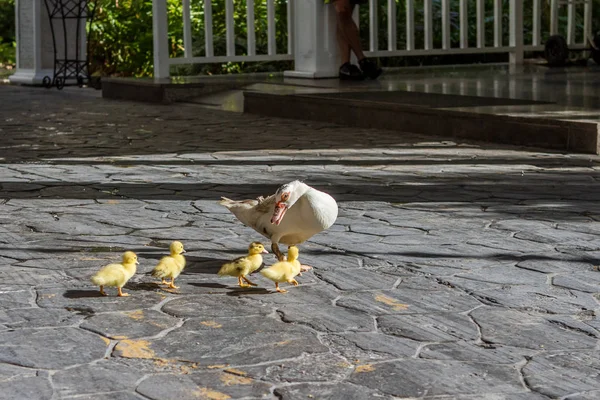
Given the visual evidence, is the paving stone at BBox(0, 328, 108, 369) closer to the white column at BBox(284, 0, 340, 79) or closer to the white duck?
the white duck

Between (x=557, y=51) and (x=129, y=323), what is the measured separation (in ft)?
41.4

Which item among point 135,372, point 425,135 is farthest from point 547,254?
point 425,135

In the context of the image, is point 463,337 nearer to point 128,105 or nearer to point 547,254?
point 547,254

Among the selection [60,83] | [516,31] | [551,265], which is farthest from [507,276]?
[60,83]

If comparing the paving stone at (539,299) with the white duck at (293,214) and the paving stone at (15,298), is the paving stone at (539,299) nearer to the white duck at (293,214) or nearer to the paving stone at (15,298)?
the white duck at (293,214)

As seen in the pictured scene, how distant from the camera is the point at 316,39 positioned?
13.5 metres

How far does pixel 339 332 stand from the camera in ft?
13.1

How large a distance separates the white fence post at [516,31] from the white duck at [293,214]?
37.8ft

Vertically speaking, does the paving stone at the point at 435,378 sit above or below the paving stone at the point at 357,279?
below

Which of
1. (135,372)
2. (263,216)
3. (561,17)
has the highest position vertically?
(561,17)

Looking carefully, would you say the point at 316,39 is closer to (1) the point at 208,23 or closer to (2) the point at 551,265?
(1) the point at 208,23

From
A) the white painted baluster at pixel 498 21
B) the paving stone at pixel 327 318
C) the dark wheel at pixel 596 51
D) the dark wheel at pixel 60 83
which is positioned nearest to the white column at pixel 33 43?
the dark wheel at pixel 60 83

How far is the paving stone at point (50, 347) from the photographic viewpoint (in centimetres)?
365

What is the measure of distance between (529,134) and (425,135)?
3.68 feet
